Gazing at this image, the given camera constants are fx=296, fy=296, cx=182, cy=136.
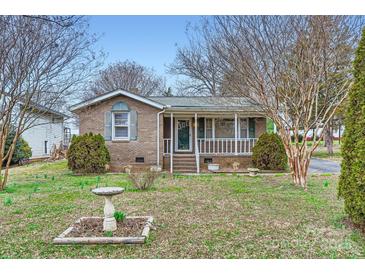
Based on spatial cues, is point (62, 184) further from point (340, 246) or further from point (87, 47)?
point (340, 246)

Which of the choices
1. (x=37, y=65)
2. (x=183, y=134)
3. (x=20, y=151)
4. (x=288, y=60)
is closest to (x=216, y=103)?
(x=183, y=134)

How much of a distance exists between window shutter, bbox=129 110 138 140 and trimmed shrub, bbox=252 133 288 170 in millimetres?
5940

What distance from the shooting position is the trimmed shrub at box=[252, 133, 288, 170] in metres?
13.9

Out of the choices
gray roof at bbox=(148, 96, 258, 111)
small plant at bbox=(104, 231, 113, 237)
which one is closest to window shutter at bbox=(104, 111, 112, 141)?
gray roof at bbox=(148, 96, 258, 111)

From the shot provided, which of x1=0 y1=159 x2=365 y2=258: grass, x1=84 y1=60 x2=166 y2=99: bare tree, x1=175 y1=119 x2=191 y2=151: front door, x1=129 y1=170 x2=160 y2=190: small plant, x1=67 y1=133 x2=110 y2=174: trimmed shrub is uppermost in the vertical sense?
x1=84 y1=60 x2=166 y2=99: bare tree

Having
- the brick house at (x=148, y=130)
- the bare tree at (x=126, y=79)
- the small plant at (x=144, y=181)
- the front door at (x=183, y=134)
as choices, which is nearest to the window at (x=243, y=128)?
the brick house at (x=148, y=130)

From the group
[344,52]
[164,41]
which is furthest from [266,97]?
[164,41]

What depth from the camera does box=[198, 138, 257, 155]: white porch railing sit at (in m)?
15.2

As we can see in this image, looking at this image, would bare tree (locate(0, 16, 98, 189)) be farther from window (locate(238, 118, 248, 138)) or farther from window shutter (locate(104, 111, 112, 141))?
window (locate(238, 118, 248, 138))

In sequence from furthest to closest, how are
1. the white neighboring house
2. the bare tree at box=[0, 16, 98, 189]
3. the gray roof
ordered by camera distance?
the white neighboring house
the gray roof
the bare tree at box=[0, 16, 98, 189]

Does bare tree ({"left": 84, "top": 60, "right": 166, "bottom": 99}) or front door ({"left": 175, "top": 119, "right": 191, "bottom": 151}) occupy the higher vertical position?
bare tree ({"left": 84, "top": 60, "right": 166, "bottom": 99})

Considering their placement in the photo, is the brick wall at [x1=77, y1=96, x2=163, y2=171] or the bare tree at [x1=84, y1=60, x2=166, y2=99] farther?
the bare tree at [x1=84, y1=60, x2=166, y2=99]

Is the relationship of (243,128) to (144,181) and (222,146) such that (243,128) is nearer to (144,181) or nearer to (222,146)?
(222,146)

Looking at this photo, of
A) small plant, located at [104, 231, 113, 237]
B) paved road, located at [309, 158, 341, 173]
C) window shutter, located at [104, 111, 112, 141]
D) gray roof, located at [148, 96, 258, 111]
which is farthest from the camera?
window shutter, located at [104, 111, 112, 141]
